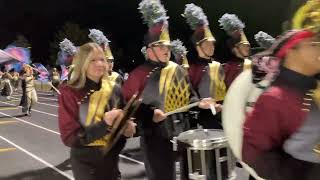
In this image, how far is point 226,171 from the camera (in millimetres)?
3752

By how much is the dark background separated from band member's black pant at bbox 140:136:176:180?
4.31ft

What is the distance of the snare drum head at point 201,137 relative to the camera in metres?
3.67

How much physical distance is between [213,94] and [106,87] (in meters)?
2.60

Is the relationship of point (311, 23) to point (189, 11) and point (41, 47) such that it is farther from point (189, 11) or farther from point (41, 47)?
point (41, 47)

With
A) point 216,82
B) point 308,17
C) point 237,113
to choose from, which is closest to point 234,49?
point 216,82

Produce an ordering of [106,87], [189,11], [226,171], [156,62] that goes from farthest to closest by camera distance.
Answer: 1. [189,11]
2. [156,62]
3. [226,171]
4. [106,87]

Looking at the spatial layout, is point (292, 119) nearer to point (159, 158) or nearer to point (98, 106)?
point (98, 106)

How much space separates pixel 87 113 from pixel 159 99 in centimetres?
100

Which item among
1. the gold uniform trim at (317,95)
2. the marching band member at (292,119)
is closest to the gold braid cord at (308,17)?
the marching band member at (292,119)

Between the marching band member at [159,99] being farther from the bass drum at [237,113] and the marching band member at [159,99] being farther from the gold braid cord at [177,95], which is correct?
the bass drum at [237,113]

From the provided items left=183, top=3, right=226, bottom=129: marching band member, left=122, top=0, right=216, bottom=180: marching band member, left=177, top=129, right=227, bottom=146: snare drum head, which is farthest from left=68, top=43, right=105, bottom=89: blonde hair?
left=183, top=3, right=226, bottom=129: marching band member

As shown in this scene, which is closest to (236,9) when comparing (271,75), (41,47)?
(271,75)

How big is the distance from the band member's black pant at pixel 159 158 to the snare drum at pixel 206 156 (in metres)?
0.19

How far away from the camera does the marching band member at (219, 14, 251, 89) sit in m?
6.08
